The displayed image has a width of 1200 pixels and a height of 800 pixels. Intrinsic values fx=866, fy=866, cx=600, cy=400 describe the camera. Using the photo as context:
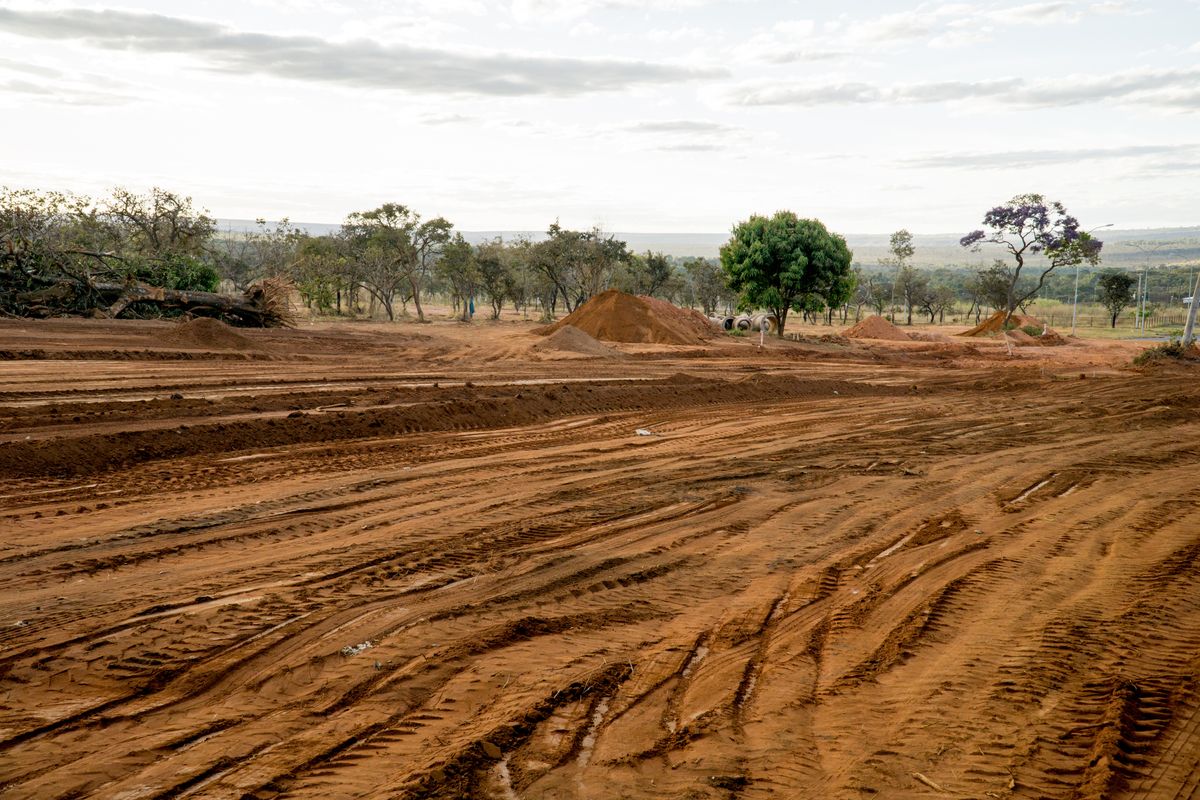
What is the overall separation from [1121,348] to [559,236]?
25.7m

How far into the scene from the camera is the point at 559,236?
145 ft

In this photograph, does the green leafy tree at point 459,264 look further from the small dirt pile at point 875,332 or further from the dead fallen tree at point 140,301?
the small dirt pile at point 875,332

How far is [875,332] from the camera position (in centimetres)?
4019

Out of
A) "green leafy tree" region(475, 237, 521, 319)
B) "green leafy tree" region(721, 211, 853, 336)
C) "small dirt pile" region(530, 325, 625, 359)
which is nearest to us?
"small dirt pile" region(530, 325, 625, 359)

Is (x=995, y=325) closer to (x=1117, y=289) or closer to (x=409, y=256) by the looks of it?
(x=1117, y=289)

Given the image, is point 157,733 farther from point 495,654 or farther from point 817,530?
Answer: point 817,530

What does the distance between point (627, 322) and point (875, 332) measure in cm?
1460

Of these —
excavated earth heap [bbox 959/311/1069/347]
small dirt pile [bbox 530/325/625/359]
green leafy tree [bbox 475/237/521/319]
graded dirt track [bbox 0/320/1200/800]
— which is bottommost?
graded dirt track [bbox 0/320/1200/800]

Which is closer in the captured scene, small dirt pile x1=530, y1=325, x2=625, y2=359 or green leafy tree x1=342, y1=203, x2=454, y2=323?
small dirt pile x1=530, y1=325, x2=625, y2=359

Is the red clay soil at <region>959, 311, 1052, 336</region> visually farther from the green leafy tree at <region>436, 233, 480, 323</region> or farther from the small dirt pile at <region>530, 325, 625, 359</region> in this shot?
the green leafy tree at <region>436, 233, 480, 323</region>

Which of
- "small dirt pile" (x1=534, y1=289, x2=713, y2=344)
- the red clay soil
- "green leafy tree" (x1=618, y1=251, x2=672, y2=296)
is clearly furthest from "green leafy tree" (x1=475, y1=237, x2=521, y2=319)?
the red clay soil

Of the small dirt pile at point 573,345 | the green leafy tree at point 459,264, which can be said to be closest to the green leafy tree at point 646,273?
the green leafy tree at point 459,264

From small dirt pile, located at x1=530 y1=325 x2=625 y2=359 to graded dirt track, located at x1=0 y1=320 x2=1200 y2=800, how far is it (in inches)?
536

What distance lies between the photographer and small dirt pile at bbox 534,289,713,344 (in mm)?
31125
